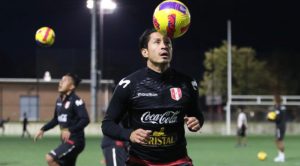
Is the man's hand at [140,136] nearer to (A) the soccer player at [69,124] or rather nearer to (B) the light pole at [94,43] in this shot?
(A) the soccer player at [69,124]

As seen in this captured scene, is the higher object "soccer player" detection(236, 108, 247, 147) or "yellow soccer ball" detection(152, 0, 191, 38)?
"yellow soccer ball" detection(152, 0, 191, 38)

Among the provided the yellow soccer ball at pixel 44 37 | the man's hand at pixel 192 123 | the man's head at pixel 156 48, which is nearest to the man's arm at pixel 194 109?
the man's hand at pixel 192 123

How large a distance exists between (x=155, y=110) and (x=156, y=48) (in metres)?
0.58

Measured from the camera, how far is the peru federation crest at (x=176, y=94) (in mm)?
5828

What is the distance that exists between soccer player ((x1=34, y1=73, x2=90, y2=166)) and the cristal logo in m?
4.75

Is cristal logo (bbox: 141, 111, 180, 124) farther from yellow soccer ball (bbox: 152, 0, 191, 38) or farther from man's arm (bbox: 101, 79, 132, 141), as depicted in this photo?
yellow soccer ball (bbox: 152, 0, 191, 38)

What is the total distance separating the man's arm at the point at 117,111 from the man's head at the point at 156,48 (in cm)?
33

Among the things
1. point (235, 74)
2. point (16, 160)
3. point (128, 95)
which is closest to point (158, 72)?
point (128, 95)

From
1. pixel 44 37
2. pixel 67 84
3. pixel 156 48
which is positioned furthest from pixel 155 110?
pixel 44 37

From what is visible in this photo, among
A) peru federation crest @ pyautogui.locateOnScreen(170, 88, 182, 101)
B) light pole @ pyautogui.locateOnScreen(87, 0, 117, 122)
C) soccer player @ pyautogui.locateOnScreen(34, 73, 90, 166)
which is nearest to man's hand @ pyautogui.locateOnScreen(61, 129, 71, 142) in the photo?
soccer player @ pyautogui.locateOnScreen(34, 73, 90, 166)

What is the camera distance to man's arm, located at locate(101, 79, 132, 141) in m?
5.76

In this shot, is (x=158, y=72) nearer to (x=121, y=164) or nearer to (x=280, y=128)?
(x=121, y=164)

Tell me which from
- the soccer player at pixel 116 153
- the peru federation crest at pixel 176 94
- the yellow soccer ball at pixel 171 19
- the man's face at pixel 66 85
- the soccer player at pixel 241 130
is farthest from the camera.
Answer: the soccer player at pixel 241 130

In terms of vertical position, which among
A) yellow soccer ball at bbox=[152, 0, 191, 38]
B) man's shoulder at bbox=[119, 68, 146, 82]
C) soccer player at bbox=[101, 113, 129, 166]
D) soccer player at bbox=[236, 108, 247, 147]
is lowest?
soccer player at bbox=[236, 108, 247, 147]
